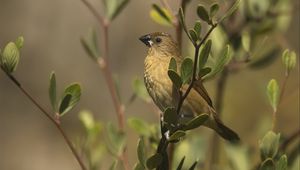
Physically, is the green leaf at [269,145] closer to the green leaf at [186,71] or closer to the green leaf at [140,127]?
the green leaf at [186,71]

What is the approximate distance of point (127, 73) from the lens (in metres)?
8.71

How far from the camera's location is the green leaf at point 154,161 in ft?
7.46

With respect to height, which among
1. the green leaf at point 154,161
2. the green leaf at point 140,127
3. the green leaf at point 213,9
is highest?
the green leaf at point 213,9

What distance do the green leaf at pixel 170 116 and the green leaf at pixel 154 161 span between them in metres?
0.10

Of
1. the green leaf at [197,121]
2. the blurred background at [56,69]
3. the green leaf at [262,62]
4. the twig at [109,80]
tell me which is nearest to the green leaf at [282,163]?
the green leaf at [197,121]

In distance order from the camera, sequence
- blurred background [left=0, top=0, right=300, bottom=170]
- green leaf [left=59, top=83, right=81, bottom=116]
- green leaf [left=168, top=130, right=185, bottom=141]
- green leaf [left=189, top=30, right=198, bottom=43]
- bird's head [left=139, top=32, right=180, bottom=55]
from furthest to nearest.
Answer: blurred background [left=0, top=0, right=300, bottom=170], bird's head [left=139, top=32, right=180, bottom=55], green leaf [left=59, top=83, right=81, bottom=116], green leaf [left=168, top=130, right=185, bottom=141], green leaf [left=189, top=30, right=198, bottom=43]

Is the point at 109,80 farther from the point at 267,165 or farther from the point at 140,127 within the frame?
the point at 267,165

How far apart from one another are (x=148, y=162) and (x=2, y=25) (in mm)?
5894

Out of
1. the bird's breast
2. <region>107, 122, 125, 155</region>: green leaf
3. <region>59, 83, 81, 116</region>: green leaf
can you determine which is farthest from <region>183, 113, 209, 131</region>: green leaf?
the bird's breast

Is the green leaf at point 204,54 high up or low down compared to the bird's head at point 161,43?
up

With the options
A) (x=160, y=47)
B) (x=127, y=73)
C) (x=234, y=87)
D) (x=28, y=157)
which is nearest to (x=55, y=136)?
(x=28, y=157)

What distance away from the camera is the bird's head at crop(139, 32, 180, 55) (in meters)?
3.30

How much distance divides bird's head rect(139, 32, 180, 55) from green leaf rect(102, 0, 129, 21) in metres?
0.32

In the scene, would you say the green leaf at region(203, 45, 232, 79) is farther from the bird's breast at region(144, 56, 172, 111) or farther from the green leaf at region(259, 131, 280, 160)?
the bird's breast at region(144, 56, 172, 111)
